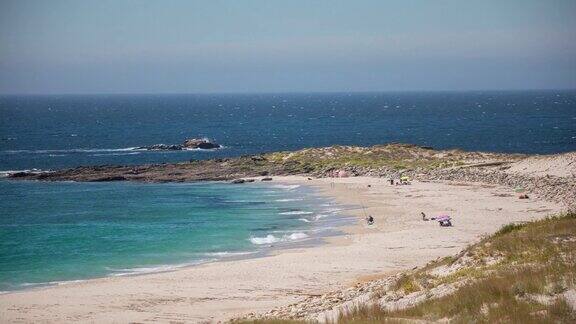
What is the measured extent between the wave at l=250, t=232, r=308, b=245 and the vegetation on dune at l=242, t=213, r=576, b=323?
1624 centimetres

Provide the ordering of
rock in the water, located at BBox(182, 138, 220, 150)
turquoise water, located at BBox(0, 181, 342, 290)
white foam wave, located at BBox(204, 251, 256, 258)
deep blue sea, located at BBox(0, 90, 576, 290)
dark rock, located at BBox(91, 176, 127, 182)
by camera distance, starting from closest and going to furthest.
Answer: turquoise water, located at BBox(0, 181, 342, 290)
deep blue sea, located at BBox(0, 90, 576, 290)
white foam wave, located at BBox(204, 251, 256, 258)
dark rock, located at BBox(91, 176, 127, 182)
rock in the water, located at BBox(182, 138, 220, 150)

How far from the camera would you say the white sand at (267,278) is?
2300cm

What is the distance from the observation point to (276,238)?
1473 inches

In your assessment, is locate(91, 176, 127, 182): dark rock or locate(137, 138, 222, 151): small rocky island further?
locate(137, 138, 222, 151): small rocky island

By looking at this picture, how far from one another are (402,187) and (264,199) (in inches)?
444

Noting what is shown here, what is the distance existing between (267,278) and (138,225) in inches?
681

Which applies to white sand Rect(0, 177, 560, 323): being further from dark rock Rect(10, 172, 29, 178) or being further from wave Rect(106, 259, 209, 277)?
dark rock Rect(10, 172, 29, 178)

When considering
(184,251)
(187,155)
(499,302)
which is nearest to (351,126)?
(187,155)

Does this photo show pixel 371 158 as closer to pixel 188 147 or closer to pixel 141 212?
pixel 141 212

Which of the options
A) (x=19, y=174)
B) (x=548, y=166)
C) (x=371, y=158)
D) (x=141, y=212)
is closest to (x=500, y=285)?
(x=141, y=212)

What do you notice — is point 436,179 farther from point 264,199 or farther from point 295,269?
point 295,269

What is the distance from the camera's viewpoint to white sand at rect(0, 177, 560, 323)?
75.5ft

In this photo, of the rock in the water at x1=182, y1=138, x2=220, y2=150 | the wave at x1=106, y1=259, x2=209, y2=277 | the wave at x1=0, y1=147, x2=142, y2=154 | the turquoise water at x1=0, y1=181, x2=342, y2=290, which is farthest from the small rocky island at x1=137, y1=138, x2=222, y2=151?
the wave at x1=106, y1=259, x2=209, y2=277

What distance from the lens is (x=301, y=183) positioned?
59.7m
